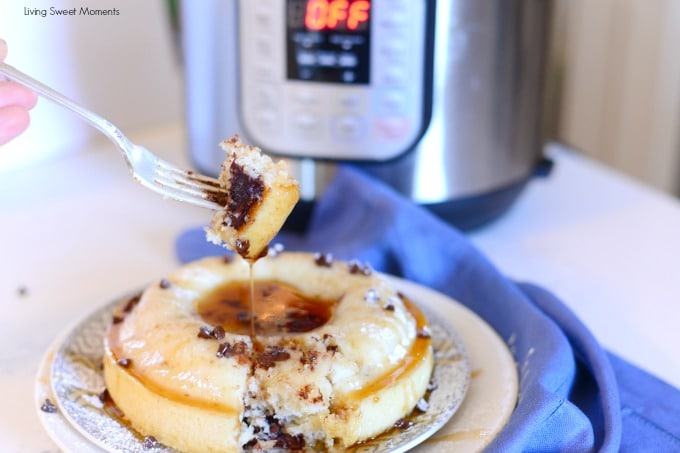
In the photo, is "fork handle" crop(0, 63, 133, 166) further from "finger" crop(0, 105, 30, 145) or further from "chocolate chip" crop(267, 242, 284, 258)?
"chocolate chip" crop(267, 242, 284, 258)

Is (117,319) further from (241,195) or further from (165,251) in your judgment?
(165,251)

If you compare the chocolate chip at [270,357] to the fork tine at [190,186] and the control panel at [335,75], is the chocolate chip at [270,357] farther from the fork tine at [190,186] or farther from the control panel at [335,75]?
the control panel at [335,75]

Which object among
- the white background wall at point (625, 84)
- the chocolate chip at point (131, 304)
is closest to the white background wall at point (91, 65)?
the chocolate chip at point (131, 304)

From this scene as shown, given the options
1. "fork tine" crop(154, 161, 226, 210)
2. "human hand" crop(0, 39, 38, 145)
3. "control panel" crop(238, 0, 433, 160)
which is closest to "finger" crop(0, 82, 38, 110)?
"human hand" crop(0, 39, 38, 145)

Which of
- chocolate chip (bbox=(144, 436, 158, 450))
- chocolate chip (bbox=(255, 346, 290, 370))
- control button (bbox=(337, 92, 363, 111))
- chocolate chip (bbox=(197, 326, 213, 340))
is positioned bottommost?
chocolate chip (bbox=(144, 436, 158, 450))

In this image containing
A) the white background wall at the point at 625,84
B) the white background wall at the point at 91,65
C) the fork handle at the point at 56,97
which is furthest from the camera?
the white background wall at the point at 625,84

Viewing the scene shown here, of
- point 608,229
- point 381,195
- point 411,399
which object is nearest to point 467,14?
point 381,195

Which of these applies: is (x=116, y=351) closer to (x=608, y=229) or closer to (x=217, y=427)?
(x=217, y=427)
